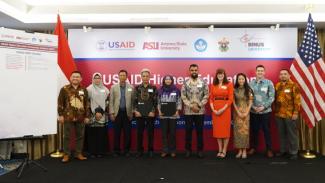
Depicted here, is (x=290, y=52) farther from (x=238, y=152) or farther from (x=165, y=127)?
(x=165, y=127)

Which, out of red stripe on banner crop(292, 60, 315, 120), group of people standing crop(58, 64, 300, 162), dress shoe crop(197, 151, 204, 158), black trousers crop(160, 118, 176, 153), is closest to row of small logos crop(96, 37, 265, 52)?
group of people standing crop(58, 64, 300, 162)

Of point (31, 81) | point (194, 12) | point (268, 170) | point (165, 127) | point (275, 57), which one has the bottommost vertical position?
point (268, 170)

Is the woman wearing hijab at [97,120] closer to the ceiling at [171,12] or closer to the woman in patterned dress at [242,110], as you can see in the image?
the ceiling at [171,12]

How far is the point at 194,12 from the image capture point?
19.0 ft

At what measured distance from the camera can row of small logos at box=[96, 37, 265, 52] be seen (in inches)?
238

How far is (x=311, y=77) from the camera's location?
5520 mm

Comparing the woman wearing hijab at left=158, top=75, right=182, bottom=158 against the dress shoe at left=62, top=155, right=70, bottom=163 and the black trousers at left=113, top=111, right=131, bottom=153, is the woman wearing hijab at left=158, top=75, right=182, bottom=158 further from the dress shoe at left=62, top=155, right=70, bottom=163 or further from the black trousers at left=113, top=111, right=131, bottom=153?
the dress shoe at left=62, top=155, right=70, bottom=163

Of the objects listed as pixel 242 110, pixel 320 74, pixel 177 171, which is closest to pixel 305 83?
pixel 320 74

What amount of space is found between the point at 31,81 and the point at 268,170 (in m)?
3.23

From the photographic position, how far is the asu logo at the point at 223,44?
6.04m

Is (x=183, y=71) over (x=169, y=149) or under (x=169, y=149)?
over

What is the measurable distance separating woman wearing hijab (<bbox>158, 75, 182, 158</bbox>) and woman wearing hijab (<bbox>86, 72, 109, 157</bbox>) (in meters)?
0.88

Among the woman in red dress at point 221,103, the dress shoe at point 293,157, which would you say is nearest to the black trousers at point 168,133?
the woman in red dress at point 221,103

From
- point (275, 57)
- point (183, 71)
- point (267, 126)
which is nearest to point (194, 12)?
point (183, 71)
